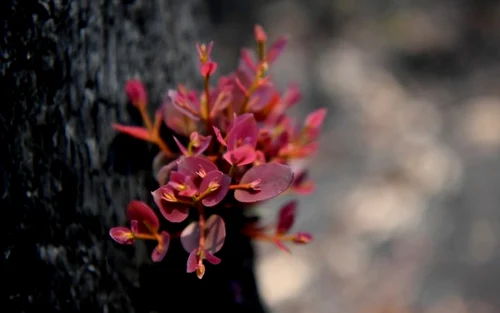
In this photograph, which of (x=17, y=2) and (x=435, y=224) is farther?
(x=435, y=224)

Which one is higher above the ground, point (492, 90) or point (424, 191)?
point (492, 90)

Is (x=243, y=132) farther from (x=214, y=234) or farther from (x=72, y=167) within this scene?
(x=72, y=167)

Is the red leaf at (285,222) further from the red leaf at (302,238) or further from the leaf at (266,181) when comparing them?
the leaf at (266,181)

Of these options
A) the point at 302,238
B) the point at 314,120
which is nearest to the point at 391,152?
the point at 314,120

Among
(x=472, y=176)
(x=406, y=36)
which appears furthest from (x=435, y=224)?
(x=406, y=36)

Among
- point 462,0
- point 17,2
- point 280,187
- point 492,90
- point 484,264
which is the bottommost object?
point 484,264

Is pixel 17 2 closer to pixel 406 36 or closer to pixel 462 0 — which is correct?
pixel 406 36

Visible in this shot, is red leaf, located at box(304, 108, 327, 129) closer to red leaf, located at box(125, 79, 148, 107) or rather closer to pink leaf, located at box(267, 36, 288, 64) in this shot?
pink leaf, located at box(267, 36, 288, 64)

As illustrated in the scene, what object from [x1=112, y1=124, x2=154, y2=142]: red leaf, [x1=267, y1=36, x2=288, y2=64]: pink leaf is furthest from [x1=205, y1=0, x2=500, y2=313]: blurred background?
[x1=112, y1=124, x2=154, y2=142]: red leaf
